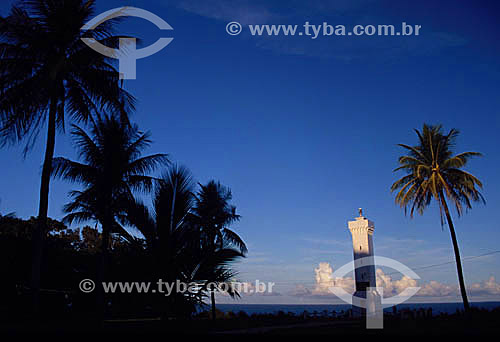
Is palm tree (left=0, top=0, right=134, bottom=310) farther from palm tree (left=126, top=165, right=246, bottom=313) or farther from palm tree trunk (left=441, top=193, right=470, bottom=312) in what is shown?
palm tree trunk (left=441, top=193, right=470, bottom=312)

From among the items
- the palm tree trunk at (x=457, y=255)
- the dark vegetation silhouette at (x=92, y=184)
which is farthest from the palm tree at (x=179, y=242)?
the palm tree trunk at (x=457, y=255)

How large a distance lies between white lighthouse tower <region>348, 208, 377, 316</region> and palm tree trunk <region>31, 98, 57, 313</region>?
19768 mm

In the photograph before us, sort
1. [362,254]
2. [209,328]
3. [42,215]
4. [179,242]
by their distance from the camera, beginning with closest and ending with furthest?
[179,242] < [42,215] < [209,328] < [362,254]

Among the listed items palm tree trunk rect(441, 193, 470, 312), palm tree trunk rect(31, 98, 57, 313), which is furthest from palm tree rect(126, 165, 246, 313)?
palm tree trunk rect(441, 193, 470, 312)

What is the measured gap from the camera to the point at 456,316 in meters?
23.3

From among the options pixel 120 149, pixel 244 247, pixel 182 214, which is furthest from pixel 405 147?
pixel 182 214

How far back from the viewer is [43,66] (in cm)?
1256

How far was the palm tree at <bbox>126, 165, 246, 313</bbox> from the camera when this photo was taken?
930cm

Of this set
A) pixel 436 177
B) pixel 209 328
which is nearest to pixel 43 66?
pixel 209 328

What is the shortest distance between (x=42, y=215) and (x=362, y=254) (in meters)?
21.2

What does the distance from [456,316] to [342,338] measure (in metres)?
25.7

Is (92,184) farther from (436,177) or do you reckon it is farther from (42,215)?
(436,177)

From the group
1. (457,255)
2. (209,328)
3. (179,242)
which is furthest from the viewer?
(457,255)

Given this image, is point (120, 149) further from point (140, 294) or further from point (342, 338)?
point (342, 338)
